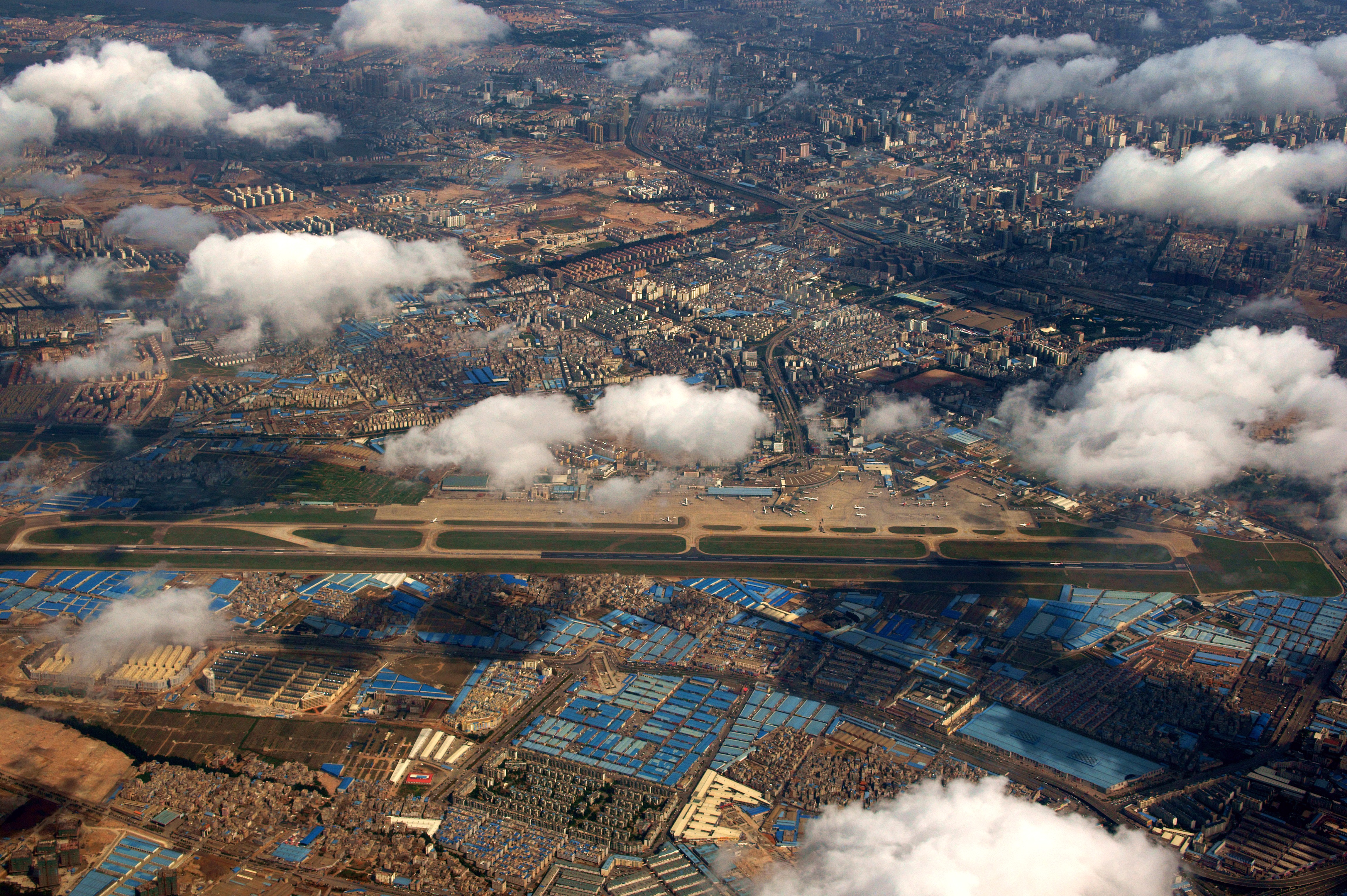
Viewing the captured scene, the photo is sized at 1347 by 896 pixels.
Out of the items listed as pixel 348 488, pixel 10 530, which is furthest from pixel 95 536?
pixel 348 488

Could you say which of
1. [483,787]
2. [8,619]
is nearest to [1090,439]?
[483,787]

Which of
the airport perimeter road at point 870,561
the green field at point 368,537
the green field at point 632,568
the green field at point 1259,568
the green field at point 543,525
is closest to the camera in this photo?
the green field at point 1259,568

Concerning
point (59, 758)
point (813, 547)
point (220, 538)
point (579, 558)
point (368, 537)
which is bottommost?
point (59, 758)

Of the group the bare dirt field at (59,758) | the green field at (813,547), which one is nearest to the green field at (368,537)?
the green field at (813,547)

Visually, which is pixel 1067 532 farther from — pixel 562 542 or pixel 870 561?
pixel 562 542

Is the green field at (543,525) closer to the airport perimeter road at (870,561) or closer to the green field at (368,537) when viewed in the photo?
the green field at (368,537)

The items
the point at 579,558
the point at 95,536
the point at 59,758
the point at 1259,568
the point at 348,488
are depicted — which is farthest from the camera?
the point at 348,488
